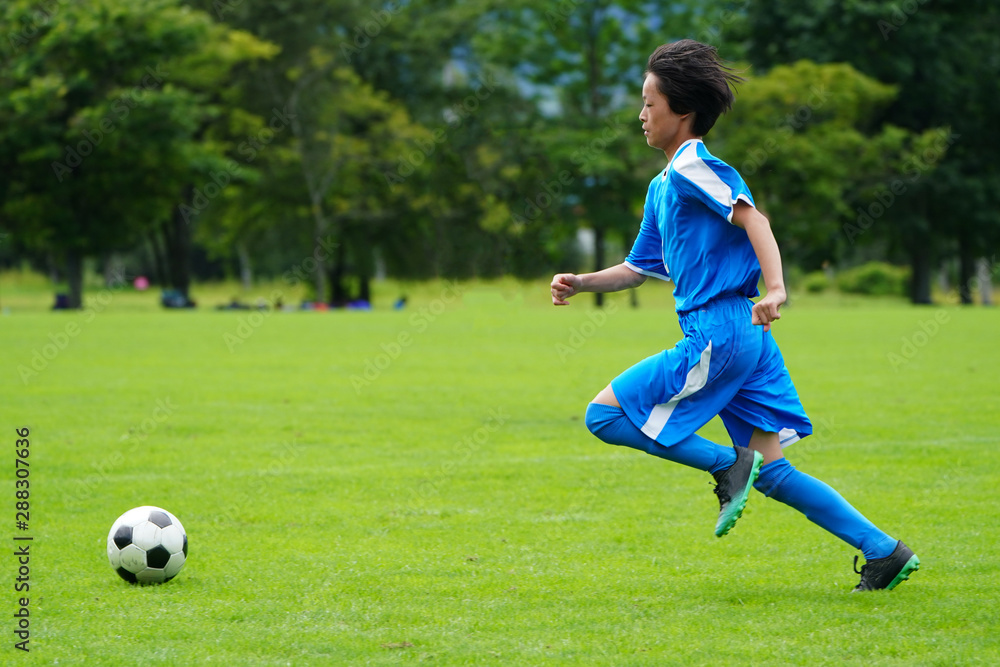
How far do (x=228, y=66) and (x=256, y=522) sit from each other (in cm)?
3848

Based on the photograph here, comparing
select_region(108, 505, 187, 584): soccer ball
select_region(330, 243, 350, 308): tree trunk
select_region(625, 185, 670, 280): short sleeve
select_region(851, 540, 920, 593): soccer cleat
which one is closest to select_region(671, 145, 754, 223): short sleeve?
select_region(625, 185, 670, 280): short sleeve

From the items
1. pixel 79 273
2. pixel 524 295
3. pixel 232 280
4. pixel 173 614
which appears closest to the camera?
pixel 173 614

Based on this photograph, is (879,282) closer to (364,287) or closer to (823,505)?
(364,287)

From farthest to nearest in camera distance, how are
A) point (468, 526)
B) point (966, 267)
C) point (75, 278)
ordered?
point (966, 267) → point (75, 278) → point (468, 526)

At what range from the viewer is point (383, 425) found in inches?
389

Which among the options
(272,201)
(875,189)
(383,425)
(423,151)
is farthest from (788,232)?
(383,425)

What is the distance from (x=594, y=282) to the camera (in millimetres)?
4574

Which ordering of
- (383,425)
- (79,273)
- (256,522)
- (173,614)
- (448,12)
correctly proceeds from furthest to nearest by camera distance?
(448,12)
(79,273)
(383,425)
(256,522)
(173,614)

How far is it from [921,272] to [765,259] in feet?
145

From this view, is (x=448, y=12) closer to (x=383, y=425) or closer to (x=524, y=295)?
(x=524, y=295)

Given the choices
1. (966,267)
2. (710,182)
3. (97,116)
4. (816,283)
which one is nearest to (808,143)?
(966,267)

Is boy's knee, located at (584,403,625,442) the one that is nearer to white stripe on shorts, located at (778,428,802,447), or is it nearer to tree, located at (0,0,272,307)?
white stripe on shorts, located at (778,428,802,447)

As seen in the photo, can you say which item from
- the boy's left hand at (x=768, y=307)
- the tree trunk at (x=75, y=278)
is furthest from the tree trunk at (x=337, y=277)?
the boy's left hand at (x=768, y=307)

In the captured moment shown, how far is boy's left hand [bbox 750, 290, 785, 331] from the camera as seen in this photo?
373 cm
